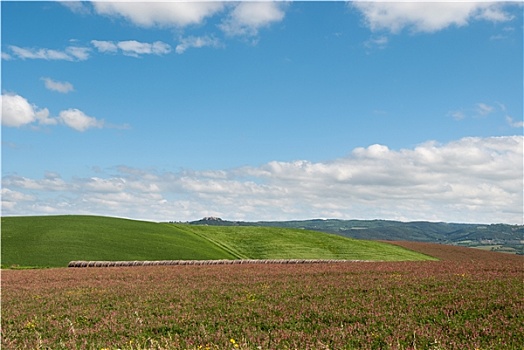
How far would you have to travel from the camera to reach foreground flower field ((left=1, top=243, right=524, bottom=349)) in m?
11.8

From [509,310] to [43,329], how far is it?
13481 mm

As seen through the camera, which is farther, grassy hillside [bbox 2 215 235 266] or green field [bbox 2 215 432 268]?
green field [bbox 2 215 432 268]

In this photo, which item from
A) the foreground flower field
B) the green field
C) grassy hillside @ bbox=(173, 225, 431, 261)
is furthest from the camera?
grassy hillside @ bbox=(173, 225, 431, 261)

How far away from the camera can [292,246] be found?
6719 centimetres

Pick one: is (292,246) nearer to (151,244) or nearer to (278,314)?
(151,244)

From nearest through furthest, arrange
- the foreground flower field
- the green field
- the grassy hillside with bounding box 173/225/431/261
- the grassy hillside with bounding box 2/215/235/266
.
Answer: the foreground flower field
the grassy hillside with bounding box 2/215/235/266
the green field
the grassy hillside with bounding box 173/225/431/261

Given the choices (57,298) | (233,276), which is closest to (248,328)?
(57,298)

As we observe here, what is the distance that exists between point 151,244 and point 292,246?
18892 mm

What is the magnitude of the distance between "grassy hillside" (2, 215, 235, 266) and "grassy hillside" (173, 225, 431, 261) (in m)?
4.09

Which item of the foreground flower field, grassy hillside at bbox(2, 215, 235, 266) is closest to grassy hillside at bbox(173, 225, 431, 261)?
grassy hillside at bbox(2, 215, 235, 266)

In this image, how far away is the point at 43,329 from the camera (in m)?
14.5

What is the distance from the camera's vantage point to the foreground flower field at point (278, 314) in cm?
1184

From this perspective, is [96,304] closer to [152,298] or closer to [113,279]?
[152,298]

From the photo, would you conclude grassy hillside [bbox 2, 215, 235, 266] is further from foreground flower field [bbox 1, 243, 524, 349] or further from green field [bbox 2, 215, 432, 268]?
foreground flower field [bbox 1, 243, 524, 349]
